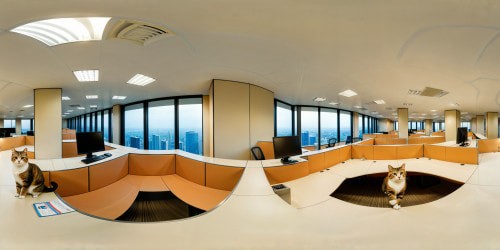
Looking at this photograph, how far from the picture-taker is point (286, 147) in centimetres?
213

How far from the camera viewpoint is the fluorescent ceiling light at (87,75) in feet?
10.5

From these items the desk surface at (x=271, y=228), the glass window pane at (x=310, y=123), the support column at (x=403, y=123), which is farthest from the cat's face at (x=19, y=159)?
the support column at (x=403, y=123)

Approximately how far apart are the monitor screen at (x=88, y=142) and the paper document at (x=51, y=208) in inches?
57.7

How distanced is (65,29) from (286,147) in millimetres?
2683

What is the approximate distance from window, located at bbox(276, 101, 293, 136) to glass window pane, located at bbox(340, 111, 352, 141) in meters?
3.87

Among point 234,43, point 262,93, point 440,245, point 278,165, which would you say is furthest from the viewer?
point 262,93

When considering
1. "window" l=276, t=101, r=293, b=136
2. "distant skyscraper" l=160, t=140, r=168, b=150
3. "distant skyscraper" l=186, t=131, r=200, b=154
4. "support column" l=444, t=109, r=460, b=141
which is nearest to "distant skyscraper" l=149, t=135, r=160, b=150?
"distant skyscraper" l=160, t=140, r=168, b=150

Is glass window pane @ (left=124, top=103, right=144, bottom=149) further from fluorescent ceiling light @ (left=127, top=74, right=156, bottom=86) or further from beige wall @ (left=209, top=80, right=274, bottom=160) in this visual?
beige wall @ (left=209, top=80, right=274, bottom=160)

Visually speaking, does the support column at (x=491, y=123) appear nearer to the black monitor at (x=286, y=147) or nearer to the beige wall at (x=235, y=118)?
the beige wall at (x=235, y=118)

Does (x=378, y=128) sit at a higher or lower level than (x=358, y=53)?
lower

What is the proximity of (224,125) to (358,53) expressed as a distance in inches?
109

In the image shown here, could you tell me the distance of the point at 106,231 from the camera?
2.35 feet

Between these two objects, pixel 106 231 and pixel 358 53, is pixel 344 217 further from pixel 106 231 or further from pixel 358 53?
pixel 358 53

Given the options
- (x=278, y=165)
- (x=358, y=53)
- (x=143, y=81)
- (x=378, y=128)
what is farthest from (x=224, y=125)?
(x=378, y=128)
